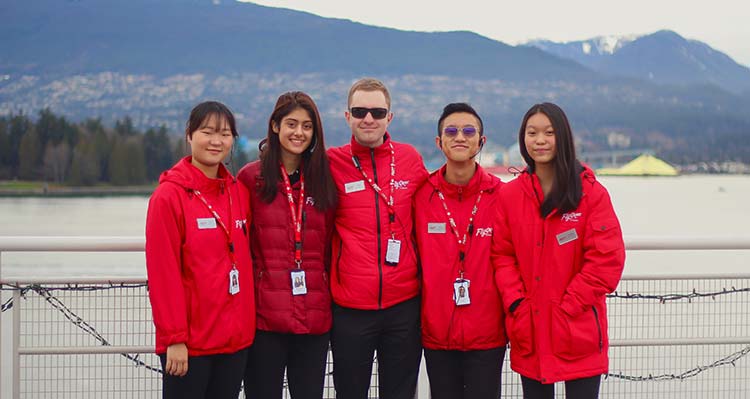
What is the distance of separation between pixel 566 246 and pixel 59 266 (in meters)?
28.4

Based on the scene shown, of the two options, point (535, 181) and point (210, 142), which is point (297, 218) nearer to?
point (210, 142)

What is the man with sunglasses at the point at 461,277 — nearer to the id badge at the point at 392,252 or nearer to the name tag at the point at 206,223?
the id badge at the point at 392,252

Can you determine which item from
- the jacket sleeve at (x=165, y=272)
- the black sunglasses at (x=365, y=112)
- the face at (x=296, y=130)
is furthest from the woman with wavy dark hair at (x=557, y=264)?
the jacket sleeve at (x=165, y=272)

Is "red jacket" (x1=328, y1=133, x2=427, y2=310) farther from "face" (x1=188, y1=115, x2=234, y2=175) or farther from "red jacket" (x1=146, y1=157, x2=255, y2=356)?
"face" (x1=188, y1=115, x2=234, y2=175)

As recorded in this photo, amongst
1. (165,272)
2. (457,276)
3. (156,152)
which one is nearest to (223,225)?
(165,272)

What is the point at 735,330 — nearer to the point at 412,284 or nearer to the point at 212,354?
the point at 412,284

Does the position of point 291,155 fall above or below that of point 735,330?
above

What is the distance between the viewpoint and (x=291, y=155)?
10.4 ft

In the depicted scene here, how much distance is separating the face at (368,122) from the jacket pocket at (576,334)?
3.31ft

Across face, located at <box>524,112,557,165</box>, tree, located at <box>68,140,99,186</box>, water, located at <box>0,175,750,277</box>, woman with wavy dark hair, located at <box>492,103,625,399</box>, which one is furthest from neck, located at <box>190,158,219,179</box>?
tree, located at <box>68,140,99,186</box>

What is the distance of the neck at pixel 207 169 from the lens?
9.78 ft

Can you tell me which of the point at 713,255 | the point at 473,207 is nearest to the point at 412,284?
the point at 473,207

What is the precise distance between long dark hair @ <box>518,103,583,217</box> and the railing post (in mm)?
2257

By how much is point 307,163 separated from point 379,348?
0.84 m
